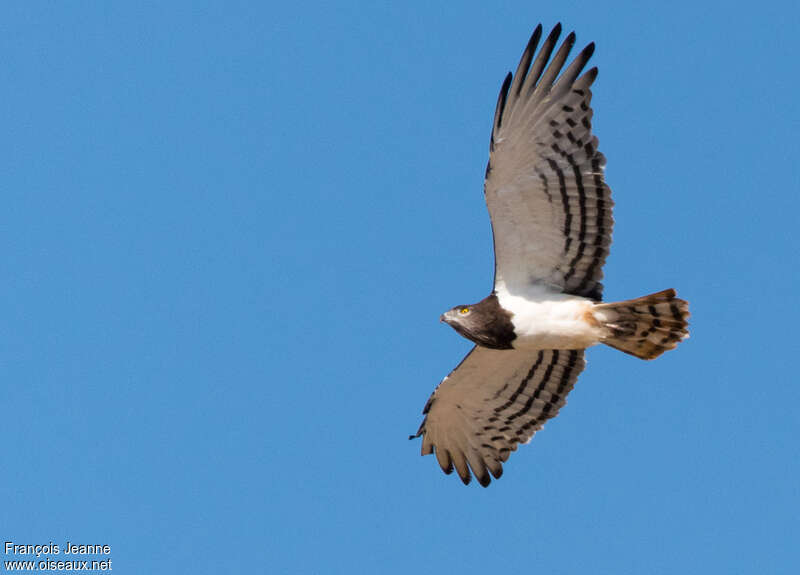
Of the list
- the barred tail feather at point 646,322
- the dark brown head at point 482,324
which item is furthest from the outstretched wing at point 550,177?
the dark brown head at point 482,324

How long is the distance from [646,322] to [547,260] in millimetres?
1192

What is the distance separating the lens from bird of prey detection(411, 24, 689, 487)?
35.8 ft

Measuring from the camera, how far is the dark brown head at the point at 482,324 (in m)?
11.5

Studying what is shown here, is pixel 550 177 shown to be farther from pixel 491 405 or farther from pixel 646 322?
pixel 491 405

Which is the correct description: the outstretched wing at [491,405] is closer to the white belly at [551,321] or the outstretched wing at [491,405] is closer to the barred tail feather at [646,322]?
the white belly at [551,321]

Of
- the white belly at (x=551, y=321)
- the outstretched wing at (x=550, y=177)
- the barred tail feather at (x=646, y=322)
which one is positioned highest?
the outstretched wing at (x=550, y=177)

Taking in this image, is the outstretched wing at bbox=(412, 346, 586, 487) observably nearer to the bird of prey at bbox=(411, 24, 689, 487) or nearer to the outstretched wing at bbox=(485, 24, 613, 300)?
the bird of prey at bbox=(411, 24, 689, 487)

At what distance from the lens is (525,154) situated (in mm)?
11062

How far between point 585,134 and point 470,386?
3321 millimetres

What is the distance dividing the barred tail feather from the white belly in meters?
0.14

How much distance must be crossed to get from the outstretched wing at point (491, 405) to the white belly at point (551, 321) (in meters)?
0.81

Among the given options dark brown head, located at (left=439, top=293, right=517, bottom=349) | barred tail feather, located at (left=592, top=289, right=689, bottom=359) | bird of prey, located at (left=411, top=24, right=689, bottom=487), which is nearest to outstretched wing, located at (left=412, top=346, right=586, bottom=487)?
bird of prey, located at (left=411, top=24, right=689, bottom=487)

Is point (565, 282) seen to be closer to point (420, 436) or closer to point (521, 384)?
point (521, 384)

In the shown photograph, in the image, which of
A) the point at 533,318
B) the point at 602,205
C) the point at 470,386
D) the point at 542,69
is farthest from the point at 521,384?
the point at 542,69
